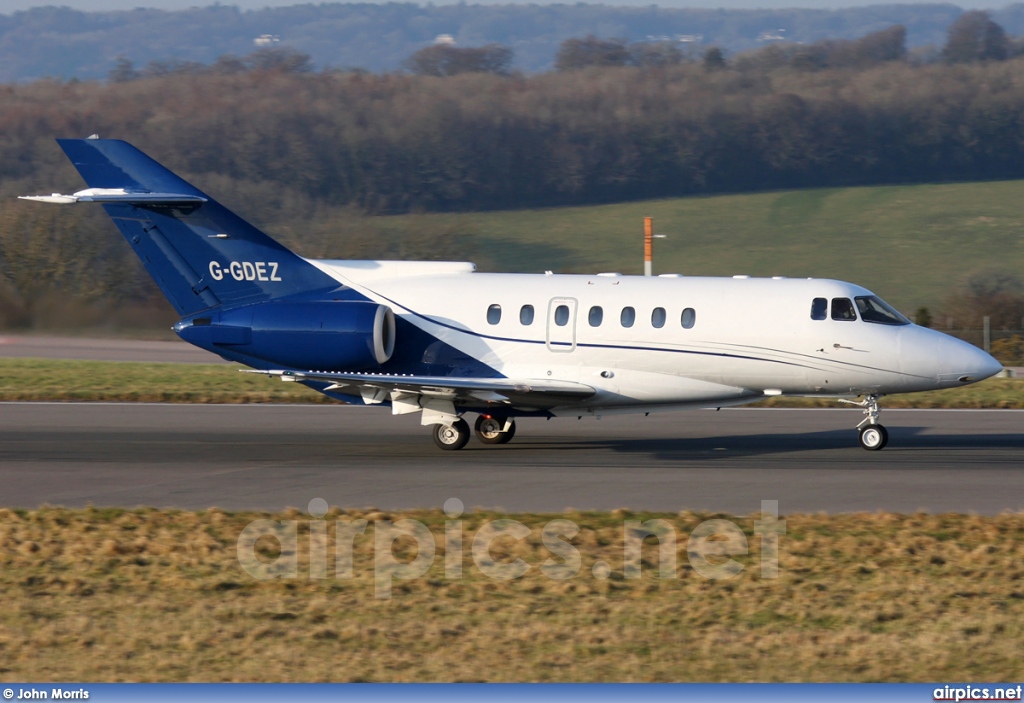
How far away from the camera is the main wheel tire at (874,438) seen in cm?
1883

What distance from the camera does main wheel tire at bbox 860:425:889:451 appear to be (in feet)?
61.8

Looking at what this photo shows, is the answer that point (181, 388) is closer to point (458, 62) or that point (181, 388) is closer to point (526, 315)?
point (526, 315)

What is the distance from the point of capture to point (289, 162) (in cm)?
6078

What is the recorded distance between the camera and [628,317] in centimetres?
1906

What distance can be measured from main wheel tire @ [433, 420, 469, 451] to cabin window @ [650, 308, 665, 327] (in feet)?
11.1

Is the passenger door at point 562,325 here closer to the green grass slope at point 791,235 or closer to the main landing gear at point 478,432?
the main landing gear at point 478,432

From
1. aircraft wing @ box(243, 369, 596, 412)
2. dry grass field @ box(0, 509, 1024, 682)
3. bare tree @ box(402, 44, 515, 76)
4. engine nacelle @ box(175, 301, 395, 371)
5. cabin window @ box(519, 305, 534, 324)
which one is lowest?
dry grass field @ box(0, 509, 1024, 682)

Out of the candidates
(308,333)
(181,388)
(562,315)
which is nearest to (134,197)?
(308,333)

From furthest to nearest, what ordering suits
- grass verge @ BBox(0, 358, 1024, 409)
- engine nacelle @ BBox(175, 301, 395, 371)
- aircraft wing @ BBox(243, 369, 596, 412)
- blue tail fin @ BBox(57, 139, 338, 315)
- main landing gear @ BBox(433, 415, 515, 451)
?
grass verge @ BBox(0, 358, 1024, 409), blue tail fin @ BBox(57, 139, 338, 315), main landing gear @ BBox(433, 415, 515, 451), engine nacelle @ BBox(175, 301, 395, 371), aircraft wing @ BBox(243, 369, 596, 412)

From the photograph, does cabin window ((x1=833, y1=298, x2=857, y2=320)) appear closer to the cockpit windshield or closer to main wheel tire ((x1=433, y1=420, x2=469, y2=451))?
the cockpit windshield

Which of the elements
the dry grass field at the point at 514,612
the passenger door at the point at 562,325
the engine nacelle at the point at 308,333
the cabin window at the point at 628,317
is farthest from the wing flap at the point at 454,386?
the dry grass field at the point at 514,612

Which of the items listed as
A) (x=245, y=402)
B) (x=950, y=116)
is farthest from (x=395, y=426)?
(x=950, y=116)

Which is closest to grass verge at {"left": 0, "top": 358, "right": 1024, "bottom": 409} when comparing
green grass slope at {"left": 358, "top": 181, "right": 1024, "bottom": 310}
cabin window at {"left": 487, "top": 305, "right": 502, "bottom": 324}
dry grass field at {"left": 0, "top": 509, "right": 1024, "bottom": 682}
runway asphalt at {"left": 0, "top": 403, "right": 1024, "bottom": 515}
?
runway asphalt at {"left": 0, "top": 403, "right": 1024, "bottom": 515}

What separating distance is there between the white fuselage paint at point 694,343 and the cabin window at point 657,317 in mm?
66
